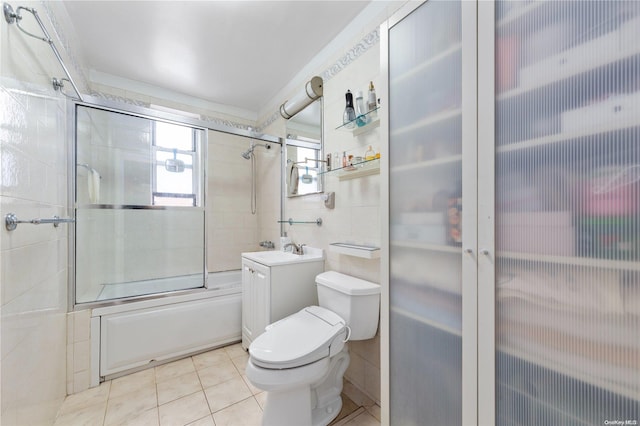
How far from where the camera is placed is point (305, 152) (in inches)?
86.6

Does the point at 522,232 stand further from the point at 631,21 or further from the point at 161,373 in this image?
the point at 161,373

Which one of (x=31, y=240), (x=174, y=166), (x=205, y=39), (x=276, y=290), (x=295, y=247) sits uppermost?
(x=205, y=39)

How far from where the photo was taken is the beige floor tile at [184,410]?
1378 mm

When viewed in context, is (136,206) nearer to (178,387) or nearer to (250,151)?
(250,151)

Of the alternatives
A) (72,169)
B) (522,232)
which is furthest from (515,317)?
(72,169)

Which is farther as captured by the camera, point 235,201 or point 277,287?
point 235,201

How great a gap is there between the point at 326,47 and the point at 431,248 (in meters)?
1.76

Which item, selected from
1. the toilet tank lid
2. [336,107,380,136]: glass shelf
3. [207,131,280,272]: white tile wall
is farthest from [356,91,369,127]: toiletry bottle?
[207,131,280,272]: white tile wall

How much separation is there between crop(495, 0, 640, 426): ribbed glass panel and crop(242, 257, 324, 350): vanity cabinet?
125cm

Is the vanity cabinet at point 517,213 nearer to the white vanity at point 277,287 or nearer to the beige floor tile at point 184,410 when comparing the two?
the white vanity at point 277,287

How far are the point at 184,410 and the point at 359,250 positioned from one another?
139 centimetres

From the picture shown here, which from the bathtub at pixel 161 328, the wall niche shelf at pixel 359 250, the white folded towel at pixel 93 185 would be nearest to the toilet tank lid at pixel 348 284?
the wall niche shelf at pixel 359 250

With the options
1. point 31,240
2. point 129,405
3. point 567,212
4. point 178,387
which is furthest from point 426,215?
point 129,405

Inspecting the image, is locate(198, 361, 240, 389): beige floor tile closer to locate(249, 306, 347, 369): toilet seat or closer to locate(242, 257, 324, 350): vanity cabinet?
locate(242, 257, 324, 350): vanity cabinet
